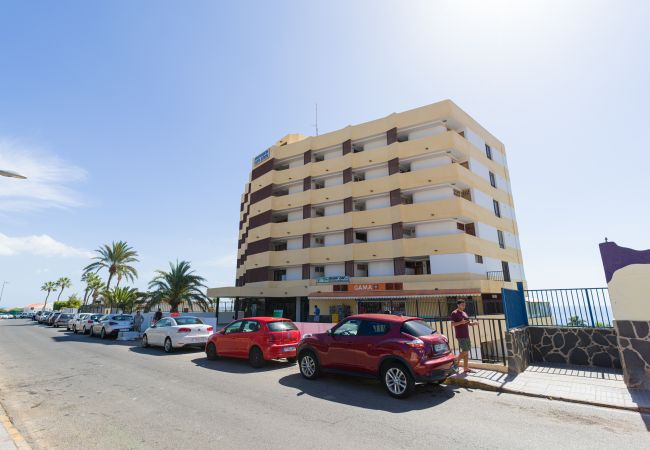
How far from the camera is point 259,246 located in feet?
121

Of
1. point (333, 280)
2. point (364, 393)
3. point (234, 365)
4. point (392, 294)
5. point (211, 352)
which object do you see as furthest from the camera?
point (333, 280)

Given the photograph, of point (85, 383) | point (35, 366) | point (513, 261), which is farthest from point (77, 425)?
point (513, 261)

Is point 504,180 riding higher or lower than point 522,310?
higher

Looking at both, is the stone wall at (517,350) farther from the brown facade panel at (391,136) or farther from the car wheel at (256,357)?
the brown facade panel at (391,136)

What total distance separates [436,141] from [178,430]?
27.9m

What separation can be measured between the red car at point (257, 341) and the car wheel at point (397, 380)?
4.59 m

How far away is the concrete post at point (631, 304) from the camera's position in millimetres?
7887

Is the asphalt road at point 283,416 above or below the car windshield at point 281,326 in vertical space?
below

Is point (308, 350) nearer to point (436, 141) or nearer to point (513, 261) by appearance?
point (436, 141)

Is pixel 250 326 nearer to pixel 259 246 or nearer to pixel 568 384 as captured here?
pixel 568 384

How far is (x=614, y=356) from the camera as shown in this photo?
368 inches

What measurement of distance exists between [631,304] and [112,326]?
25.4m

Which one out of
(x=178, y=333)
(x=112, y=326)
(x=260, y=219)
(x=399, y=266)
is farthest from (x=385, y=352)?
(x=260, y=219)

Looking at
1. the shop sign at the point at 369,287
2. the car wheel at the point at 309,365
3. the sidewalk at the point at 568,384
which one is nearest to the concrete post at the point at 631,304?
the sidewalk at the point at 568,384
